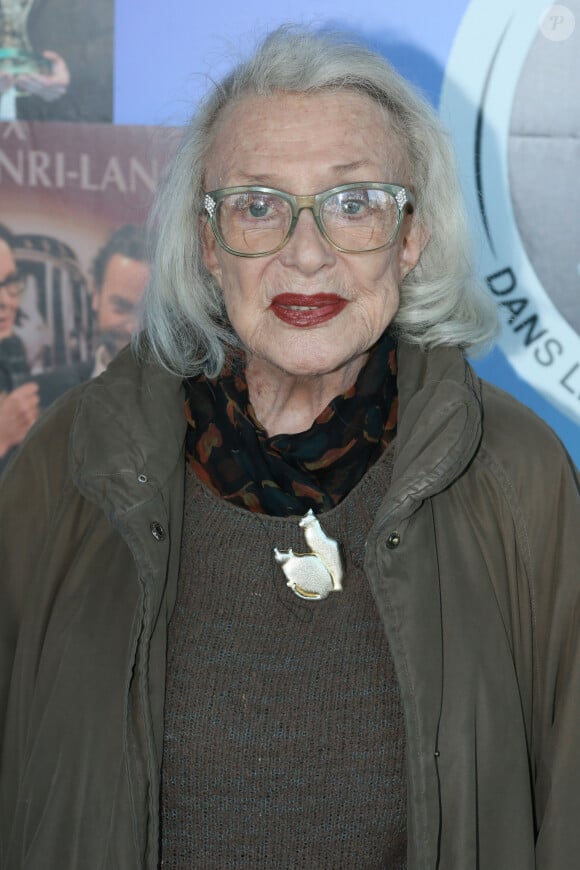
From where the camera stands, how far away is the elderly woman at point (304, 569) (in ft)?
4.42

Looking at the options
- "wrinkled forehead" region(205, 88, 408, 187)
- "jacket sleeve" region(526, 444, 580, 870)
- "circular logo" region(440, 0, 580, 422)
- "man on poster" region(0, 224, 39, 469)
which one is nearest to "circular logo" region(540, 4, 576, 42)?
"circular logo" region(440, 0, 580, 422)

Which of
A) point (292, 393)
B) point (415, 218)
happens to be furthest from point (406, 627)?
point (415, 218)

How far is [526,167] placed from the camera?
216cm

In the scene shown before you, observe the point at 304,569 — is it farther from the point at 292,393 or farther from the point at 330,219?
the point at 330,219

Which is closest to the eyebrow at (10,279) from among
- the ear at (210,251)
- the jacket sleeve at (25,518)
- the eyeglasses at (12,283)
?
the eyeglasses at (12,283)

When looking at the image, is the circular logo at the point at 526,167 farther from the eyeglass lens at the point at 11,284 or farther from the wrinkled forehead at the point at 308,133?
the eyeglass lens at the point at 11,284

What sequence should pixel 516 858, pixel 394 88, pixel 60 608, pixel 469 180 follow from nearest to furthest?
pixel 516 858, pixel 60 608, pixel 394 88, pixel 469 180

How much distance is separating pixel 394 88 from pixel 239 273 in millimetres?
403

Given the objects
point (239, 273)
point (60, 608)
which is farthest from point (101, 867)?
point (239, 273)

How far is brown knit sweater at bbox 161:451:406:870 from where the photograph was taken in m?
1.38

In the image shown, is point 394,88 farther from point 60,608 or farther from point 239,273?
point 60,608

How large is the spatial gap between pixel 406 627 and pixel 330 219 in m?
0.62

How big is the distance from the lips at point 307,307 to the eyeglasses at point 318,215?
3.0 inches

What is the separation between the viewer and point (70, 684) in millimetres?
1410
